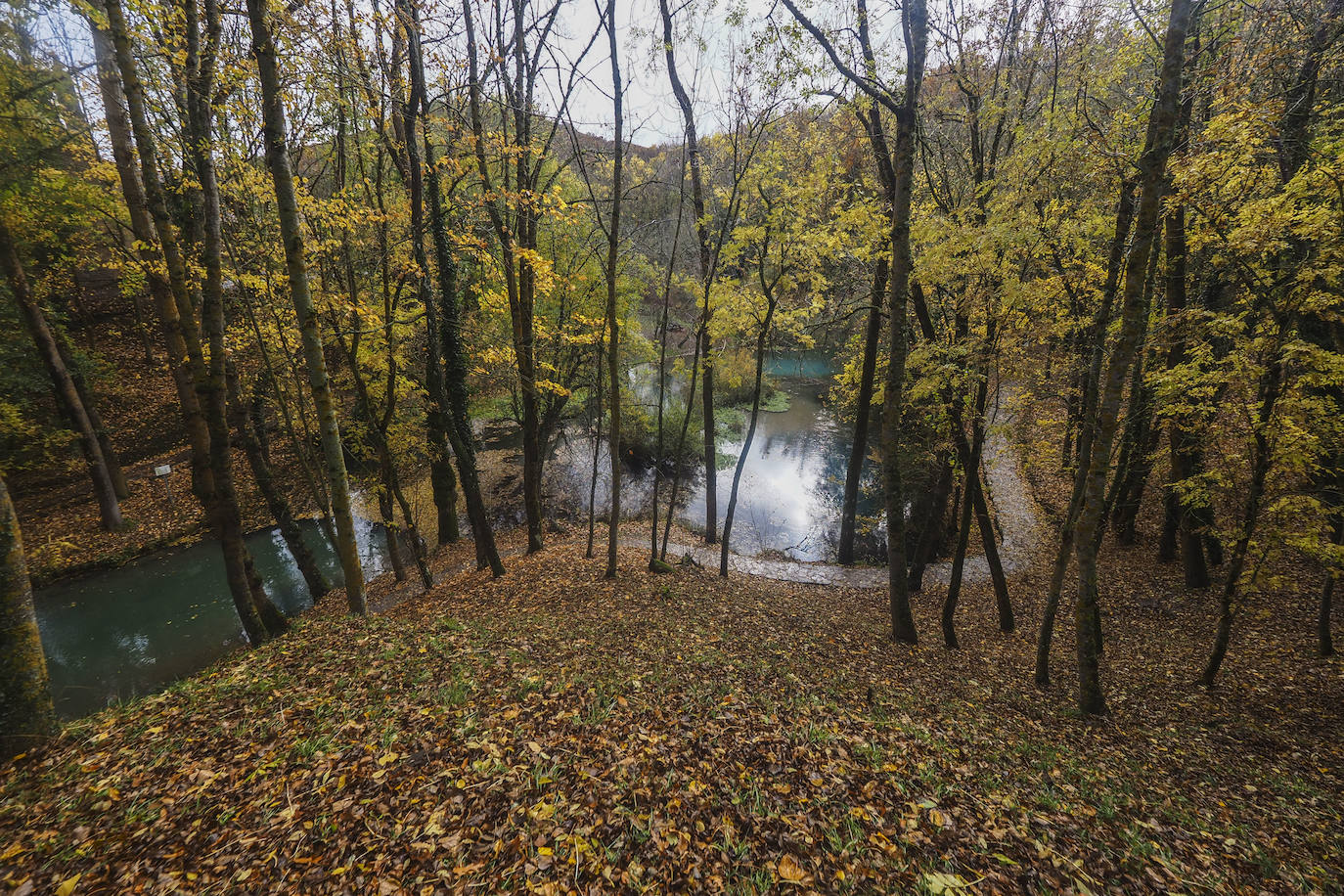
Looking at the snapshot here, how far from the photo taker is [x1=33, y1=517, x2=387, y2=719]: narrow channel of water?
9633 millimetres

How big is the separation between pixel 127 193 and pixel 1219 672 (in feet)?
65.1

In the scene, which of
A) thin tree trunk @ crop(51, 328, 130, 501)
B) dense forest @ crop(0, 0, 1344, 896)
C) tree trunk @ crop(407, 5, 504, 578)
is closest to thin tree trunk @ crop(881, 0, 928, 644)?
dense forest @ crop(0, 0, 1344, 896)

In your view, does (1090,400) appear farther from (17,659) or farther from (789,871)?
(17,659)

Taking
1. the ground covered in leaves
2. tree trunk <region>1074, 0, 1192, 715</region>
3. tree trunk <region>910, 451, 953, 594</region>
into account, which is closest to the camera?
the ground covered in leaves

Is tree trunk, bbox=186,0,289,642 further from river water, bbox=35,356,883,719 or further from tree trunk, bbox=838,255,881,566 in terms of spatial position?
tree trunk, bbox=838,255,881,566

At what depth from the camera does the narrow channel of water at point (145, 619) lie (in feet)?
31.6

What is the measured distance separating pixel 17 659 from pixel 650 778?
4.92 m

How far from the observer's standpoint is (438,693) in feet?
16.2

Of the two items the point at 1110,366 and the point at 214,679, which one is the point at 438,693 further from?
the point at 1110,366

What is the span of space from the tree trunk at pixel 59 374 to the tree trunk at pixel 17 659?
46.7 feet

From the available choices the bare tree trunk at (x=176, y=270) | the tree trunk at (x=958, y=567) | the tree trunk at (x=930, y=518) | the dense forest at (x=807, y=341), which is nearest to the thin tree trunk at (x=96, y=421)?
the dense forest at (x=807, y=341)

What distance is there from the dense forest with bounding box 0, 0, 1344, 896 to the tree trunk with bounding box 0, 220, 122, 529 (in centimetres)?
11

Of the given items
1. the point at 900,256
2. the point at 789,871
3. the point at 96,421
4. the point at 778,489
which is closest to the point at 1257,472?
the point at 900,256

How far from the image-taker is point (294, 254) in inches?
237
